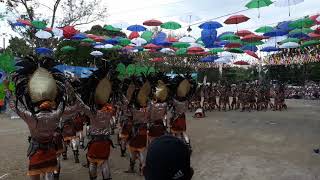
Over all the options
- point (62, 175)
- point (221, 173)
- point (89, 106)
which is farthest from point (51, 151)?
point (221, 173)

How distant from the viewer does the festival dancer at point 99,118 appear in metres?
6.45

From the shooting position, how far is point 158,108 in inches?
343

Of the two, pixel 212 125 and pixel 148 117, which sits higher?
pixel 148 117

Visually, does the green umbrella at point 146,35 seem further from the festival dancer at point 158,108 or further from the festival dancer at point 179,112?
the festival dancer at point 158,108

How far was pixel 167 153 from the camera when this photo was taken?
80.9 inches

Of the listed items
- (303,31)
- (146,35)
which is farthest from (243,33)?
(146,35)

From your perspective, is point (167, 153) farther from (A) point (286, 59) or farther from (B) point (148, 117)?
(A) point (286, 59)

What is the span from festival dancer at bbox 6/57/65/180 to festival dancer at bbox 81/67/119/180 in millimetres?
662

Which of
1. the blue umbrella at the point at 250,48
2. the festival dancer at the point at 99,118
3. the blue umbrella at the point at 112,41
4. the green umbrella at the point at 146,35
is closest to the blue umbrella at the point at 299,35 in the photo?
the blue umbrella at the point at 250,48

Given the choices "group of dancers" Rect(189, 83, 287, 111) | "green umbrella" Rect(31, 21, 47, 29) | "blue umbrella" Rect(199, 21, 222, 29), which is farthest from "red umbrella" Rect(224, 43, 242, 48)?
"green umbrella" Rect(31, 21, 47, 29)

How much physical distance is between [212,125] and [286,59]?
16.1m

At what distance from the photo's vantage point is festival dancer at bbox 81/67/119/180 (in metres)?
6.45

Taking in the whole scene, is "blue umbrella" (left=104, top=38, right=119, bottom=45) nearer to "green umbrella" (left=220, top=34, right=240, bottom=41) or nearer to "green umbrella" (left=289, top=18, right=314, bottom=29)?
"green umbrella" (left=220, top=34, right=240, bottom=41)

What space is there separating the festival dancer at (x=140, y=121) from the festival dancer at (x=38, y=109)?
2.19 m
